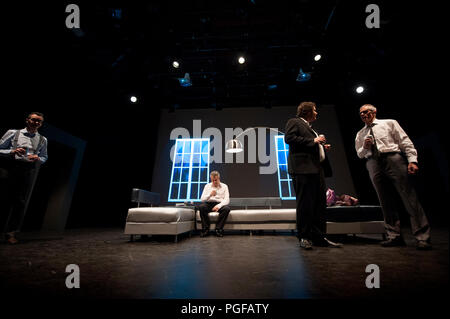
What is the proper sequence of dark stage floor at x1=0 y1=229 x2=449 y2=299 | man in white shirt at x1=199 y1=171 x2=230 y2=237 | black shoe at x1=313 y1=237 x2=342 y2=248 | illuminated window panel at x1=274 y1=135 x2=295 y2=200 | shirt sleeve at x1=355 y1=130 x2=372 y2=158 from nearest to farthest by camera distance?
dark stage floor at x1=0 y1=229 x2=449 y2=299, black shoe at x1=313 y1=237 x2=342 y2=248, shirt sleeve at x1=355 y1=130 x2=372 y2=158, man in white shirt at x1=199 y1=171 x2=230 y2=237, illuminated window panel at x1=274 y1=135 x2=295 y2=200

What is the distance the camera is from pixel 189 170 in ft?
20.0

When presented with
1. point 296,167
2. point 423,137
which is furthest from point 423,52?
point 296,167

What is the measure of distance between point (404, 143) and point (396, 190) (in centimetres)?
47

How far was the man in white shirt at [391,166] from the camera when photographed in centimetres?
200

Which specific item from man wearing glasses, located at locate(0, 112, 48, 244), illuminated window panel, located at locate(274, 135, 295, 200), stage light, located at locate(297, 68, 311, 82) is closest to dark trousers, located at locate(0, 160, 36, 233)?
man wearing glasses, located at locate(0, 112, 48, 244)

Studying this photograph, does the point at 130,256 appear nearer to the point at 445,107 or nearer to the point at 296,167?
the point at 296,167

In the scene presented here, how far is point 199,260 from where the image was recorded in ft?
5.38

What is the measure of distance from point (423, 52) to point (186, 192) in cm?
561

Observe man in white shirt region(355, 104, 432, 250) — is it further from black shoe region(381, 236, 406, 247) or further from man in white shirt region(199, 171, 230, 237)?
man in white shirt region(199, 171, 230, 237)

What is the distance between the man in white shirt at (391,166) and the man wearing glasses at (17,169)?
3.87 m

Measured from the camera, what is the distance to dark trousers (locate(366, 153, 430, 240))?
1949 millimetres

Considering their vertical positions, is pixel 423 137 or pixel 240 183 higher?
pixel 423 137
